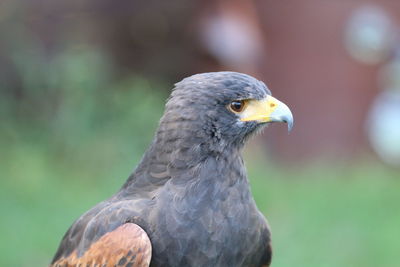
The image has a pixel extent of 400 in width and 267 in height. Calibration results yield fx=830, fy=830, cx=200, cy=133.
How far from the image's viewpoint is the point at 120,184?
26.8 ft

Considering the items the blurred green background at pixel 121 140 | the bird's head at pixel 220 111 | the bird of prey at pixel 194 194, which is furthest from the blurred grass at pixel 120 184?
the bird's head at pixel 220 111

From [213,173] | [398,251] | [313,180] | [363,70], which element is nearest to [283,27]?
[363,70]

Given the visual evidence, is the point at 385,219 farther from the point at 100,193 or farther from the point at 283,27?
the point at 283,27

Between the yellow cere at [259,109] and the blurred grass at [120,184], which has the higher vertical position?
the yellow cere at [259,109]

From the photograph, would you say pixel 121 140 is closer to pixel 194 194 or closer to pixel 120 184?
pixel 120 184

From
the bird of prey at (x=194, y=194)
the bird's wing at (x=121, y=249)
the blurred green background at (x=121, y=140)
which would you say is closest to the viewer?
the bird's wing at (x=121, y=249)

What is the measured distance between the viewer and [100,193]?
799cm

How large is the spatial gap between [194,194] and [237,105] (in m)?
0.53

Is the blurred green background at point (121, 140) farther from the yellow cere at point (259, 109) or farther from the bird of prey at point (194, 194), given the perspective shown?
the yellow cere at point (259, 109)

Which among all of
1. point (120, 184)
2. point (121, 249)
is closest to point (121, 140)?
point (120, 184)

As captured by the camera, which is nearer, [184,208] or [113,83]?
[184,208]

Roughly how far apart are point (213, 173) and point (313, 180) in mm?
4785

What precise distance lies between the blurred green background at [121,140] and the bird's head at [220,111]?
2871 mm

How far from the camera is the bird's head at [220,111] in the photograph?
171 inches
